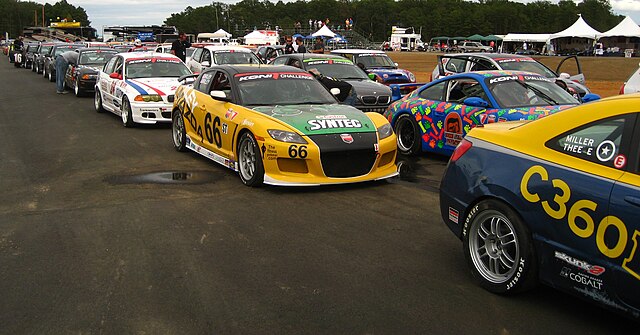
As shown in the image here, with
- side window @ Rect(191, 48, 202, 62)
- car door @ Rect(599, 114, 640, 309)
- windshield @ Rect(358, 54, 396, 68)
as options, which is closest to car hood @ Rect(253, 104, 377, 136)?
car door @ Rect(599, 114, 640, 309)

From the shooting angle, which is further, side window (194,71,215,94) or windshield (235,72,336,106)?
side window (194,71,215,94)

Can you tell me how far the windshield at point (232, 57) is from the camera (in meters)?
20.1

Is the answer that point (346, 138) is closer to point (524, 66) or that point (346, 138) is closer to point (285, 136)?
point (285, 136)

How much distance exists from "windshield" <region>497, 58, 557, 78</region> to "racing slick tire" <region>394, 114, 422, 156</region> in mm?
4434

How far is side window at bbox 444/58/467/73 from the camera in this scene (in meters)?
15.6

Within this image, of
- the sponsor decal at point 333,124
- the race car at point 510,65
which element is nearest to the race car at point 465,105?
the sponsor decal at point 333,124

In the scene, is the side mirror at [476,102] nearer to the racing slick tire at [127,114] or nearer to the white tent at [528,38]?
the racing slick tire at [127,114]

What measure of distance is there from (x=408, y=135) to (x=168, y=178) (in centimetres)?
407

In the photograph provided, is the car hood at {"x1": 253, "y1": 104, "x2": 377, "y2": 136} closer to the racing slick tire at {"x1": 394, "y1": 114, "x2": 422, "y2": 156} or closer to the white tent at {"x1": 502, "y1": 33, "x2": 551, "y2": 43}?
the racing slick tire at {"x1": 394, "y1": 114, "x2": 422, "y2": 156}

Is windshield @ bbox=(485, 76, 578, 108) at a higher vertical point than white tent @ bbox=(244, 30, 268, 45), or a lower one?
lower

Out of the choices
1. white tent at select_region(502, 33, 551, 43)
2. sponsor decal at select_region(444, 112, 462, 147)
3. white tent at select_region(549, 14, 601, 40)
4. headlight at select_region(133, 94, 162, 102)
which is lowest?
sponsor decal at select_region(444, 112, 462, 147)

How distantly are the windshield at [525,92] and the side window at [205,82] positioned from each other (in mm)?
4176

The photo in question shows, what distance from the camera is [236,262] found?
17.7ft

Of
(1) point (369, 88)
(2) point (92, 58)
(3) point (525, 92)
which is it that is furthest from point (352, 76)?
(2) point (92, 58)
